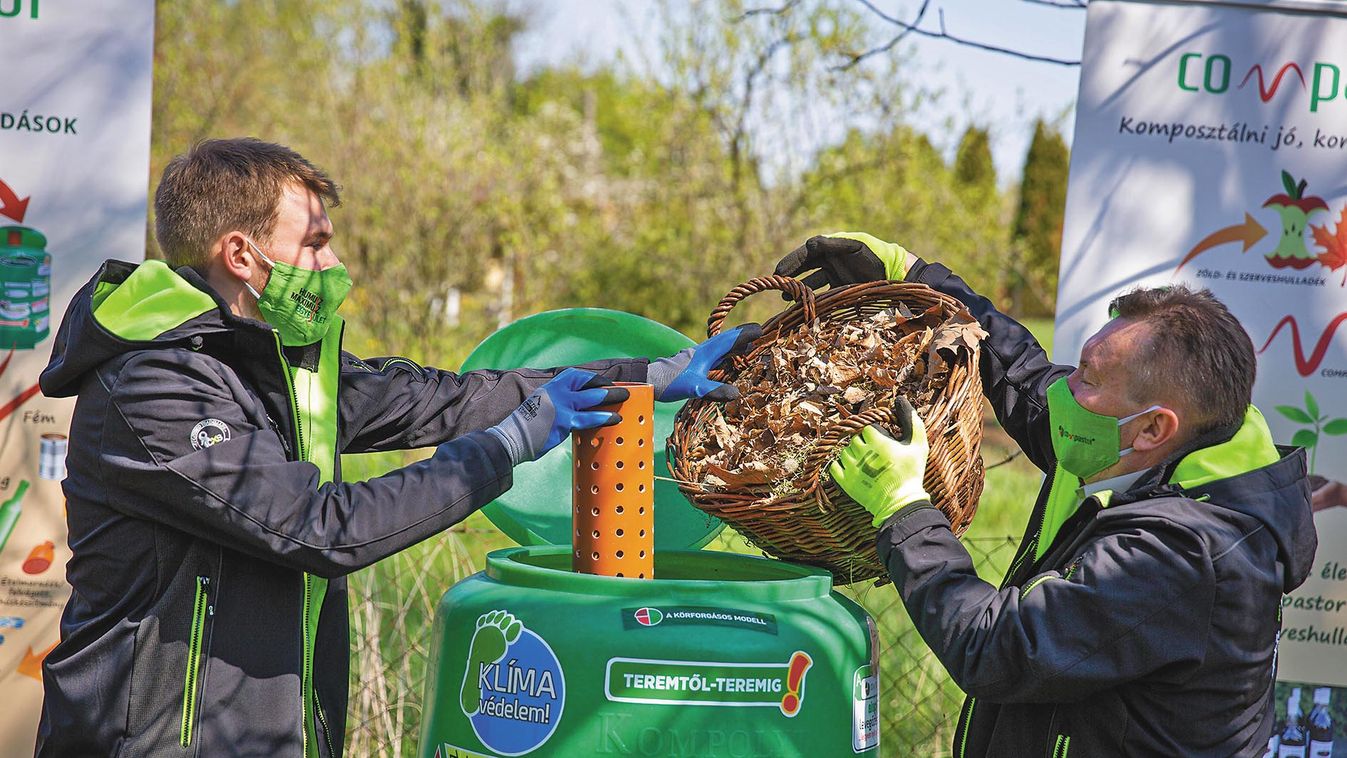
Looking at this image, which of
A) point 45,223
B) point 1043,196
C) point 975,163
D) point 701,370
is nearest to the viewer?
point 701,370

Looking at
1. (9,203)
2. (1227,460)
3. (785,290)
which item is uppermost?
(9,203)

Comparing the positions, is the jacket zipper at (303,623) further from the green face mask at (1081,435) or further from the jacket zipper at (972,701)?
the green face mask at (1081,435)

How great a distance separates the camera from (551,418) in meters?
2.06

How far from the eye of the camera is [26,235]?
3.25 metres

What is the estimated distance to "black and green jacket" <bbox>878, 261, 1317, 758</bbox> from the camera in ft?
5.80

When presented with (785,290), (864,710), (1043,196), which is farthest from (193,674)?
(1043,196)

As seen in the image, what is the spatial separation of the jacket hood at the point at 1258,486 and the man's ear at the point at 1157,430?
48 mm

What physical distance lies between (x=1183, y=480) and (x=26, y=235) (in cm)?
303

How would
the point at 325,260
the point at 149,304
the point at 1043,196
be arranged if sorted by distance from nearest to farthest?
the point at 149,304 → the point at 325,260 → the point at 1043,196

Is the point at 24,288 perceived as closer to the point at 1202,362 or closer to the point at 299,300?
the point at 299,300

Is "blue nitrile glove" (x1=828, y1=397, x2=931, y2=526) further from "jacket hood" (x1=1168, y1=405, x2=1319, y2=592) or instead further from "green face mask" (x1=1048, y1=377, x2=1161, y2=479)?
"jacket hood" (x1=1168, y1=405, x2=1319, y2=592)

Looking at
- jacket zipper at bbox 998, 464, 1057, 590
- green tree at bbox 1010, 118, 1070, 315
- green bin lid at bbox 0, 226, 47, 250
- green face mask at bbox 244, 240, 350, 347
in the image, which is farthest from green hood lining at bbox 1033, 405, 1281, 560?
green tree at bbox 1010, 118, 1070, 315

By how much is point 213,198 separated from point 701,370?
938 mm

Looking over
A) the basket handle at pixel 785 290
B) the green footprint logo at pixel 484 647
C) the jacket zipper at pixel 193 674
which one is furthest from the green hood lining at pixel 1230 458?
the jacket zipper at pixel 193 674
